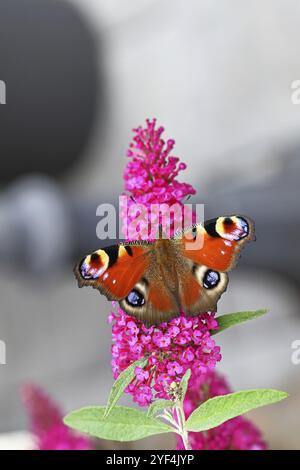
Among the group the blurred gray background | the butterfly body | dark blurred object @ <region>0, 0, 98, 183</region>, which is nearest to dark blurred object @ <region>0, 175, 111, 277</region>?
the blurred gray background

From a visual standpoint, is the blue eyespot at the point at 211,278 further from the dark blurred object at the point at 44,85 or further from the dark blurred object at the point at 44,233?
the dark blurred object at the point at 44,85

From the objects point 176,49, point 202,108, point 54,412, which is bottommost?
point 54,412

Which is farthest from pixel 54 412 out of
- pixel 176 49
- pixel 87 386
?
pixel 176 49

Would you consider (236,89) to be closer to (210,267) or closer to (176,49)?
(176,49)

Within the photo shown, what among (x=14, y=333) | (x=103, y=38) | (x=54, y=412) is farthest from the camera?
(x=103, y=38)

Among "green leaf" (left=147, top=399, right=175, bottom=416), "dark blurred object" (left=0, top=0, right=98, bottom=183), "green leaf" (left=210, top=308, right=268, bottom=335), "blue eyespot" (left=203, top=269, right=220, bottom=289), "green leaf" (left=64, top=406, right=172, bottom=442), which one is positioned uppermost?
"dark blurred object" (left=0, top=0, right=98, bottom=183)

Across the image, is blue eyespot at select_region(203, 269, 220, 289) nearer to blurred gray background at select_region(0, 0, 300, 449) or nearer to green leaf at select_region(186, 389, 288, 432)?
green leaf at select_region(186, 389, 288, 432)
